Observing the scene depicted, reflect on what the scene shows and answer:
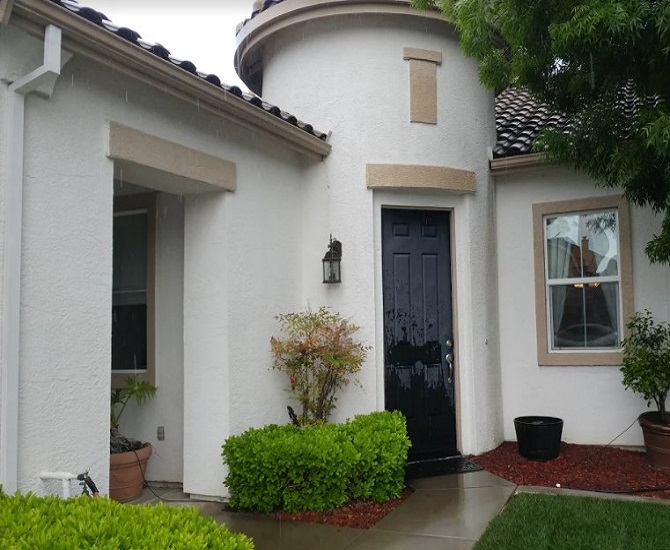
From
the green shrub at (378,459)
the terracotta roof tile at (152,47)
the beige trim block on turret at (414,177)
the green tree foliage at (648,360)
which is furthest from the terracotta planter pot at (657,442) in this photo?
the terracotta roof tile at (152,47)

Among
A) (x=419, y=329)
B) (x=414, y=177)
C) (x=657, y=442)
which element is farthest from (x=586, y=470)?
(x=414, y=177)

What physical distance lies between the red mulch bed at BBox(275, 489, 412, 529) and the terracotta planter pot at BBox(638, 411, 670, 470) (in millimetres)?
2916

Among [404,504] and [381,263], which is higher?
[381,263]

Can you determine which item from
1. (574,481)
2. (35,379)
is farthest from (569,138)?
(35,379)

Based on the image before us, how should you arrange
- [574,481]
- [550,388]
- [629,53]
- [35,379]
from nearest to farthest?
[35,379], [629,53], [574,481], [550,388]

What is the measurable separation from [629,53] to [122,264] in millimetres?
5597

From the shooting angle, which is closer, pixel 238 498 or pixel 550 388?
pixel 238 498

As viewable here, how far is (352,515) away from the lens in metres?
5.29

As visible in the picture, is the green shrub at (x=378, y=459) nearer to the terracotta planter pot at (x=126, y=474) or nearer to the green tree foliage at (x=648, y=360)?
the terracotta planter pot at (x=126, y=474)

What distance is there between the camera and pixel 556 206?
762 centimetres

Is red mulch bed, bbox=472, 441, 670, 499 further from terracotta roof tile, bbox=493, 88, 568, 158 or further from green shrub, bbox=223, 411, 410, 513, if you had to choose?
terracotta roof tile, bbox=493, 88, 568, 158

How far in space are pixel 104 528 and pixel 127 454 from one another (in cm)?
339

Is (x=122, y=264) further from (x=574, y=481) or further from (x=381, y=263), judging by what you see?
(x=574, y=481)

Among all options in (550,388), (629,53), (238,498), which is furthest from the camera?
(550,388)
